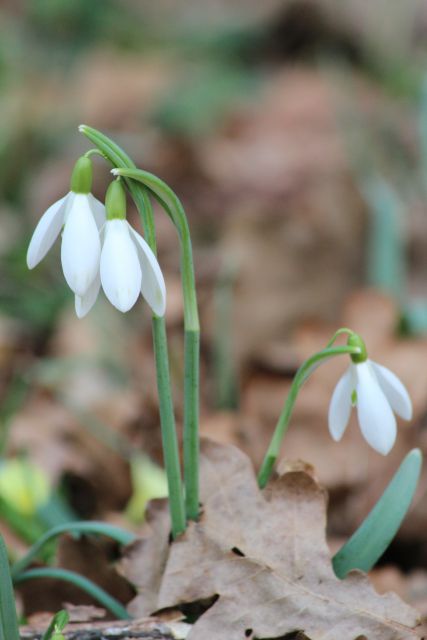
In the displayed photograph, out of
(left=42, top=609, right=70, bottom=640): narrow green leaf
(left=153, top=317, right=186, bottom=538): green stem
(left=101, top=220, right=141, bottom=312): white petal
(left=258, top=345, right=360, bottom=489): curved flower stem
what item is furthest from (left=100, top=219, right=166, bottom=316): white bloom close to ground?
(left=42, top=609, right=70, bottom=640): narrow green leaf

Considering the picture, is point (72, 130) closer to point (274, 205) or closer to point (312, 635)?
point (274, 205)

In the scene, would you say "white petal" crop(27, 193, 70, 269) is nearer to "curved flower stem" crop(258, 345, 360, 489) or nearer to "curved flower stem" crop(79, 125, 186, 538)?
"curved flower stem" crop(79, 125, 186, 538)

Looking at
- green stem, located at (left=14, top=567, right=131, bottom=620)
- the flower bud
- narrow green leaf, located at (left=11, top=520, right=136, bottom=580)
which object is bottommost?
green stem, located at (left=14, top=567, right=131, bottom=620)

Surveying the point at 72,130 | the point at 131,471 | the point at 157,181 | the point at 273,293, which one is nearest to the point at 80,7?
the point at 72,130

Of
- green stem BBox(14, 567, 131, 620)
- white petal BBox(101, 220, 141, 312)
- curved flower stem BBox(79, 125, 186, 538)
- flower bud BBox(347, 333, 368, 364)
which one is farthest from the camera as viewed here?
green stem BBox(14, 567, 131, 620)

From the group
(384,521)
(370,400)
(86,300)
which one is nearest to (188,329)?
(86,300)

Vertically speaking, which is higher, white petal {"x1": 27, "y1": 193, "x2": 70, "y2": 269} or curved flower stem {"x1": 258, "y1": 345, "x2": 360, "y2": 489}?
white petal {"x1": 27, "y1": 193, "x2": 70, "y2": 269}

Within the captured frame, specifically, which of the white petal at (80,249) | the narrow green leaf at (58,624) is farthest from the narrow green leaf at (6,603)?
the white petal at (80,249)

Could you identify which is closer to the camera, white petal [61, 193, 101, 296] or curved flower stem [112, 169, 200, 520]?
white petal [61, 193, 101, 296]
